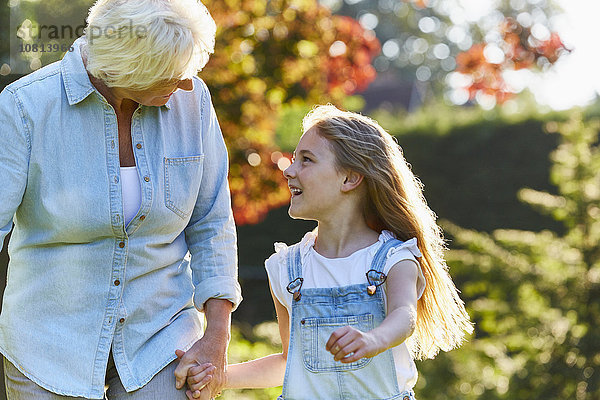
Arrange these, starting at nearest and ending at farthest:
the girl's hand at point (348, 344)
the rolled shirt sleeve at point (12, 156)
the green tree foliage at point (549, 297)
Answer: the girl's hand at point (348, 344) → the rolled shirt sleeve at point (12, 156) → the green tree foliage at point (549, 297)

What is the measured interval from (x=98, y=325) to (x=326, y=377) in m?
0.61

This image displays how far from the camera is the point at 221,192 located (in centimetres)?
231

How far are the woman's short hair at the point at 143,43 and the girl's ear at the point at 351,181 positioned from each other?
0.55 metres

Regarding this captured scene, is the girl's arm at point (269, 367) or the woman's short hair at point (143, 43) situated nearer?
the woman's short hair at point (143, 43)

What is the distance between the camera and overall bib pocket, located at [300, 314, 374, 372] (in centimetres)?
217

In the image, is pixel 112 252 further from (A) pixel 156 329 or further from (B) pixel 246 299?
(B) pixel 246 299

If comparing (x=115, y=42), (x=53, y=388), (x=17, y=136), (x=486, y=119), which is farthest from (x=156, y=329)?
(x=486, y=119)

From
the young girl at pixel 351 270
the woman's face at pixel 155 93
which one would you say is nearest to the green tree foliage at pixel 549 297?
the young girl at pixel 351 270

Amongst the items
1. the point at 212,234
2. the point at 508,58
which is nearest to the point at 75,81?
the point at 212,234

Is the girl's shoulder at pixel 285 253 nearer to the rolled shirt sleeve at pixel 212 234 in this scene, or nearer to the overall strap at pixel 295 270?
the overall strap at pixel 295 270

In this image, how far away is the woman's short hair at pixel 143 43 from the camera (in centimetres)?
198

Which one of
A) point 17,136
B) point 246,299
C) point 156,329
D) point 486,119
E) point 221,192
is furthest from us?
point 246,299

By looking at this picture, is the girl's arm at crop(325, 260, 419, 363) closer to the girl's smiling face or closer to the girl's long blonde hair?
the girl's long blonde hair

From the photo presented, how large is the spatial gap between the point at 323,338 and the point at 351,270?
0.66 feet
